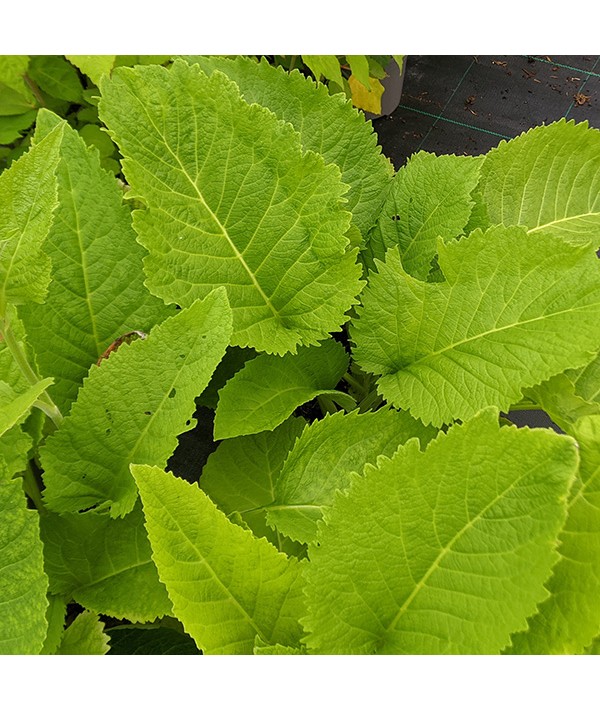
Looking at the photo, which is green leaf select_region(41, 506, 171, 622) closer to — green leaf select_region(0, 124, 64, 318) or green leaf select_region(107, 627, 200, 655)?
green leaf select_region(107, 627, 200, 655)

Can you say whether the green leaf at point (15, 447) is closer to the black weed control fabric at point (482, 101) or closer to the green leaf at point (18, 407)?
the green leaf at point (18, 407)

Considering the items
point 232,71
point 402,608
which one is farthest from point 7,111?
point 402,608

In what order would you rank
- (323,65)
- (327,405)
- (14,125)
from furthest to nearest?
(14,125) < (323,65) < (327,405)

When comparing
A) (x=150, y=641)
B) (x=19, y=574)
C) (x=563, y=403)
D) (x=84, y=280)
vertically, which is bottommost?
(x=150, y=641)

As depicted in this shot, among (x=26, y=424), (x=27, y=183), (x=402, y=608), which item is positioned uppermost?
(x=27, y=183)

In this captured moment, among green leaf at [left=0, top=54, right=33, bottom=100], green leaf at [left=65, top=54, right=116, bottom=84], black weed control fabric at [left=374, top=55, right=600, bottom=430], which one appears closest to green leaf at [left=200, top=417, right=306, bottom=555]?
green leaf at [left=65, top=54, right=116, bottom=84]

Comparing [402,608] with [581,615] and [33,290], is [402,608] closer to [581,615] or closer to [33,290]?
[581,615]

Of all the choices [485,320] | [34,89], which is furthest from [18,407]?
[34,89]

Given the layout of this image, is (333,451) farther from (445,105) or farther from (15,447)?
(445,105)
